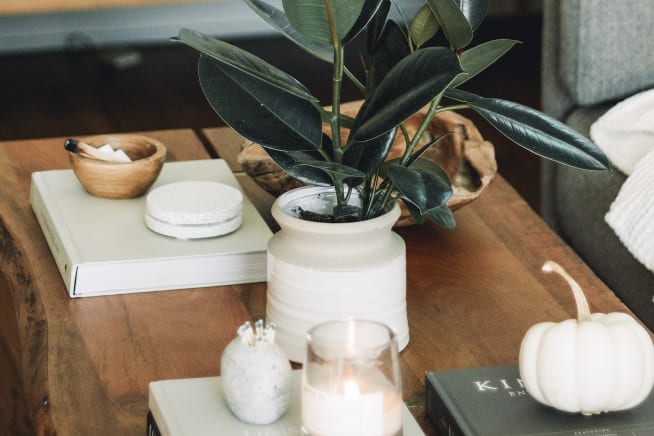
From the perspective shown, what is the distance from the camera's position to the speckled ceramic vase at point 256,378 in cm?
73

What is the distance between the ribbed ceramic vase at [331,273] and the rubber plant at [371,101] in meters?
0.04

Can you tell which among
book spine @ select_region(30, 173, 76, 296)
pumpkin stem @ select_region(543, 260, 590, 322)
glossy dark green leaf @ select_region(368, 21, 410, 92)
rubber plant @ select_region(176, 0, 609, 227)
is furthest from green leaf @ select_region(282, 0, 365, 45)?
book spine @ select_region(30, 173, 76, 296)

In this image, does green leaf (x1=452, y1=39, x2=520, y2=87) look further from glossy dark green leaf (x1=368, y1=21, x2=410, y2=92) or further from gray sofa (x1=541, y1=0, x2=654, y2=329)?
gray sofa (x1=541, y1=0, x2=654, y2=329)

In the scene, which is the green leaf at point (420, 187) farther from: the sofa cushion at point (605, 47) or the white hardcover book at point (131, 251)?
the sofa cushion at point (605, 47)

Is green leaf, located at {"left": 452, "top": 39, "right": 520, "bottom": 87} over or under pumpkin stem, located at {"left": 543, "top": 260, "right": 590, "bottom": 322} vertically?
over

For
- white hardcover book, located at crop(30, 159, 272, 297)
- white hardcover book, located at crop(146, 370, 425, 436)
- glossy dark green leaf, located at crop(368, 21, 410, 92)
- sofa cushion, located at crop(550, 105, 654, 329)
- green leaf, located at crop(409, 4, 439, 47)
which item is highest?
green leaf, located at crop(409, 4, 439, 47)

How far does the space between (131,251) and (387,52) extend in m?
0.33

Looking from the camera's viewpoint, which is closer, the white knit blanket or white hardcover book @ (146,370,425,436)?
white hardcover book @ (146,370,425,436)

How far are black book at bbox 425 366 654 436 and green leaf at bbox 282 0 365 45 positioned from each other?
28 centimetres

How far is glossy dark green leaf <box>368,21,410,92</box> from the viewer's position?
2.93 feet

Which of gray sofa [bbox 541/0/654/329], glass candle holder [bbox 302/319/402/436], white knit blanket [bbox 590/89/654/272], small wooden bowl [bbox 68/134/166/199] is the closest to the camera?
glass candle holder [bbox 302/319/402/436]

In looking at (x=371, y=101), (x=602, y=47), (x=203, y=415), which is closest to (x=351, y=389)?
(x=203, y=415)

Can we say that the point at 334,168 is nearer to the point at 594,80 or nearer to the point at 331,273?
the point at 331,273

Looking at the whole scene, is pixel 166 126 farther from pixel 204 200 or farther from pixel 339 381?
pixel 339 381
